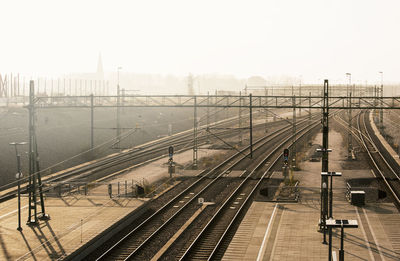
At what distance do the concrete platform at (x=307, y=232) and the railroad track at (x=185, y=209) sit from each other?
2883mm

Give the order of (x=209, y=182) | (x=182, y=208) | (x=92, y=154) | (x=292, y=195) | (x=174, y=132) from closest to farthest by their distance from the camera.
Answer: (x=182, y=208)
(x=292, y=195)
(x=209, y=182)
(x=92, y=154)
(x=174, y=132)

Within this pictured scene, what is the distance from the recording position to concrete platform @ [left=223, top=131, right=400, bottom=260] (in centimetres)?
2045

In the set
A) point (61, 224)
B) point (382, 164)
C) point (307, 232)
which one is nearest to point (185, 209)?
point (61, 224)

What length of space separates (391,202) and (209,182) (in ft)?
42.0

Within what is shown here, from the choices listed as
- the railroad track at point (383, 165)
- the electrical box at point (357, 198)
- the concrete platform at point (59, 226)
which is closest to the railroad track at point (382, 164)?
the railroad track at point (383, 165)

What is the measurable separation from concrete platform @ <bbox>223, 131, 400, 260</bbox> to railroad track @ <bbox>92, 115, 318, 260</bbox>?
2883 mm

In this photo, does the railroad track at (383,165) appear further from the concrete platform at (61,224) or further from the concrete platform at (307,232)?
the concrete platform at (61,224)

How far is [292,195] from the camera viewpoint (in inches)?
1270

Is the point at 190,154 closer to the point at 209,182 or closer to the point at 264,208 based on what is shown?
the point at 209,182

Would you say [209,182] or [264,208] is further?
[209,182]

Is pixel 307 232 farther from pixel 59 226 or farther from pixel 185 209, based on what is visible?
pixel 59 226

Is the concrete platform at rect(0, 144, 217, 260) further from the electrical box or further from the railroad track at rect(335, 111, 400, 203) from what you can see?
the railroad track at rect(335, 111, 400, 203)

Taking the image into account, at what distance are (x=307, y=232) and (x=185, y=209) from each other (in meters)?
7.77

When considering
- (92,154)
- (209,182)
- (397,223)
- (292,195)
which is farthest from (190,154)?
(397,223)
